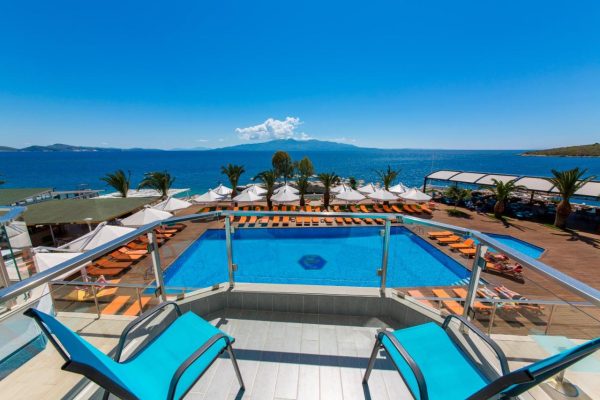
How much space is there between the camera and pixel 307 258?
14.6ft

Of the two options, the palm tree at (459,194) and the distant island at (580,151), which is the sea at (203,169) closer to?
the distant island at (580,151)

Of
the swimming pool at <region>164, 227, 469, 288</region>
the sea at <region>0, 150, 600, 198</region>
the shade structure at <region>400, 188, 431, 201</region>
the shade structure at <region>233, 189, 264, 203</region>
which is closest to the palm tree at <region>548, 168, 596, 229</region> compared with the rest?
the shade structure at <region>400, 188, 431, 201</region>

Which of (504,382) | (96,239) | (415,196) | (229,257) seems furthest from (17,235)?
(415,196)

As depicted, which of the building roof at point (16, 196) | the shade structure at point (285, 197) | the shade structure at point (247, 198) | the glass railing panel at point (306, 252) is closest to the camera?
the glass railing panel at point (306, 252)

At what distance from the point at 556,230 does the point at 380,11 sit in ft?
52.1

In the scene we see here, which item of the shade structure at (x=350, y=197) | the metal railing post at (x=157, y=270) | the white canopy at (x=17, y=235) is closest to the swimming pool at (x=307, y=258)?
the metal railing post at (x=157, y=270)

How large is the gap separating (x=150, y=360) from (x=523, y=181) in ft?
80.4

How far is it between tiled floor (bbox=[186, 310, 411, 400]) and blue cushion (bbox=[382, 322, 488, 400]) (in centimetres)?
49

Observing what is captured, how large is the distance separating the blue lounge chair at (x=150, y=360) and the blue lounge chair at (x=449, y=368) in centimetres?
140

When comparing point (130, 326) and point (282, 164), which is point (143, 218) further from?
point (282, 164)

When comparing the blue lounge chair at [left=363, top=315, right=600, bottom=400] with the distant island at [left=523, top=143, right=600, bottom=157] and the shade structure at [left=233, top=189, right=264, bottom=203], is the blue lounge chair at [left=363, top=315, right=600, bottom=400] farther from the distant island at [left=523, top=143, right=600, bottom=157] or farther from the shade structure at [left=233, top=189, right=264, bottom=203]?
the distant island at [left=523, top=143, right=600, bottom=157]

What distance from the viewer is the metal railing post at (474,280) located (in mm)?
2348

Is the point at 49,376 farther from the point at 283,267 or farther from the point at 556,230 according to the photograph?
the point at 556,230

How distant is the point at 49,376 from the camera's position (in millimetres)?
1907
